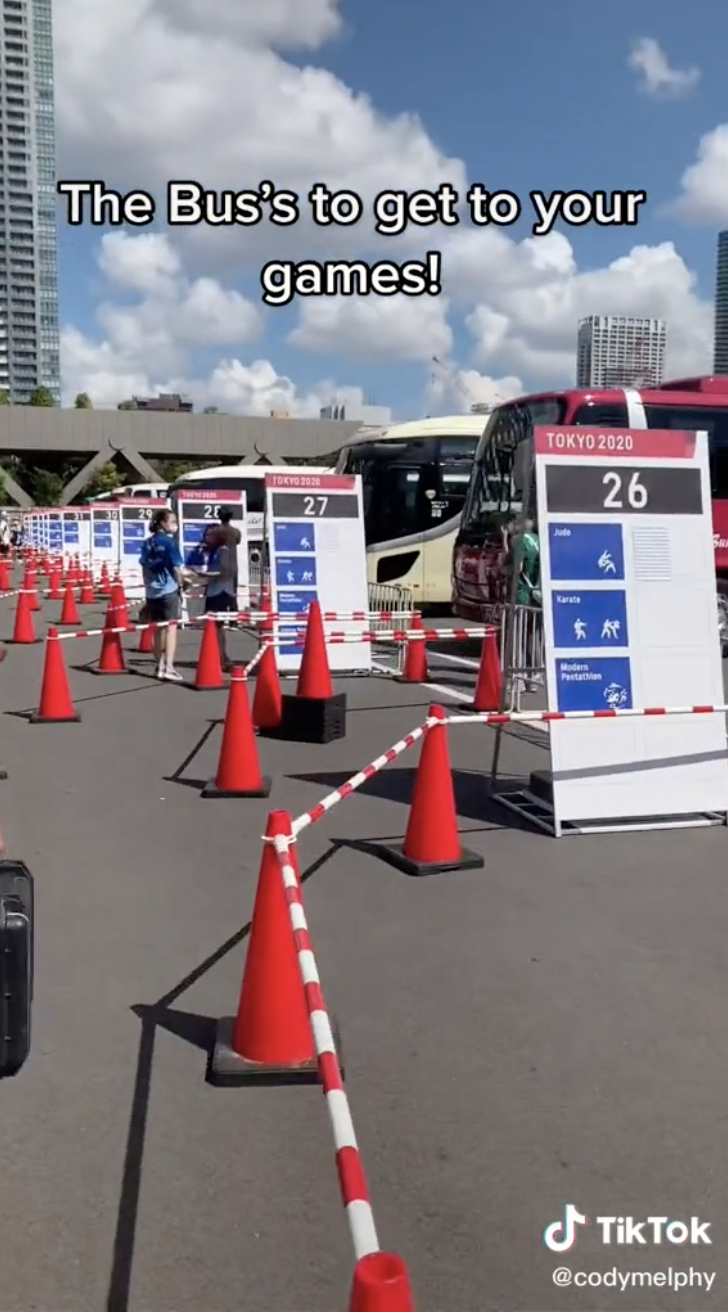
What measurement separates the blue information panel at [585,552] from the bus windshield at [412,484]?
50.3 feet

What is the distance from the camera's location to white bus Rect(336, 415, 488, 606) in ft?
74.3

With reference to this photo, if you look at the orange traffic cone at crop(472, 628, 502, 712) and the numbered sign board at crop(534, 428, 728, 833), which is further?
the orange traffic cone at crop(472, 628, 502, 712)

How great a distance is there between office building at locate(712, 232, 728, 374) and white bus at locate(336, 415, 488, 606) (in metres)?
6.97

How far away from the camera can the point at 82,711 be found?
11.8 metres

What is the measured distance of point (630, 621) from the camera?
7.41 metres

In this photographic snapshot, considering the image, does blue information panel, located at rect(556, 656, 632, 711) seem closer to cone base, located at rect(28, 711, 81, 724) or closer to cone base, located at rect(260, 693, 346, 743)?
cone base, located at rect(260, 693, 346, 743)

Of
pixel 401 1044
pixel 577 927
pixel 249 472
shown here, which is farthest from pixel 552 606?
pixel 249 472

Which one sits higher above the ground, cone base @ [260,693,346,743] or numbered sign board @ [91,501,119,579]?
numbered sign board @ [91,501,119,579]

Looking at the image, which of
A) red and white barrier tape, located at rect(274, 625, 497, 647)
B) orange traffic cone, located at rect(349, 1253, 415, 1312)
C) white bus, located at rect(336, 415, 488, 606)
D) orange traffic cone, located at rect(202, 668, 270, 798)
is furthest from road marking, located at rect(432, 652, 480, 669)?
orange traffic cone, located at rect(349, 1253, 415, 1312)

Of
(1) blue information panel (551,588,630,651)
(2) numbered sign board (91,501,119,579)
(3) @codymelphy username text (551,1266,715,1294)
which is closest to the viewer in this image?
(3) @codymelphy username text (551,1266,715,1294)

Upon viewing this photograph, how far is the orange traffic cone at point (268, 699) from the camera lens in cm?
1074

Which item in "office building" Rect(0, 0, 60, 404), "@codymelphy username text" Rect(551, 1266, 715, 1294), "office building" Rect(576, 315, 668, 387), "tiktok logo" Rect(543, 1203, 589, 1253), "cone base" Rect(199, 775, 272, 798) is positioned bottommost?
"@codymelphy username text" Rect(551, 1266, 715, 1294)

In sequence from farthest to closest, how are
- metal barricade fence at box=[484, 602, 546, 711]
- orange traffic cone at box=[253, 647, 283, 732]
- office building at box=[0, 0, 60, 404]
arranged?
1. office building at box=[0, 0, 60, 404]
2. orange traffic cone at box=[253, 647, 283, 732]
3. metal barricade fence at box=[484, 602, 546, 711]

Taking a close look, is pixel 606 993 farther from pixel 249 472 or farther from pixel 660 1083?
pixel 249 472
